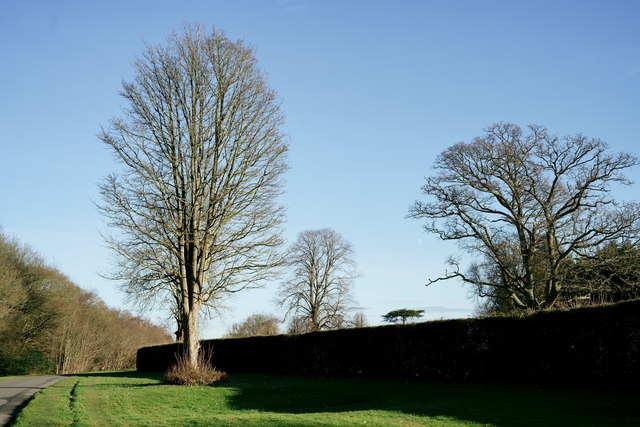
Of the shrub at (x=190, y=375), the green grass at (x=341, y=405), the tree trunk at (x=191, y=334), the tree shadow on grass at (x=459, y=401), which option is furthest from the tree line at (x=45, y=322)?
the tree shadow on grass at (x=459, y=401)

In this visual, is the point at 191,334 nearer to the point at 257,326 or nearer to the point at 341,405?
the point at 341,405

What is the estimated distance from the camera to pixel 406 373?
62.8 ft

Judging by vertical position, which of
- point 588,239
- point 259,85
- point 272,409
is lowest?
point 272,409

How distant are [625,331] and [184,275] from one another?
1556 cm

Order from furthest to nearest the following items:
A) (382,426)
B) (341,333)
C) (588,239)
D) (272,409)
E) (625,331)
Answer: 1. (588,239)
2. (341,333)
3. (272,409)
4. (625,331)
5. (382,426)

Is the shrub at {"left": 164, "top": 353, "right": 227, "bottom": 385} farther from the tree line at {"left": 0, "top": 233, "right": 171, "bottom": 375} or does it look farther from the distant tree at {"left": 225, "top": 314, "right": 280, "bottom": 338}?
the distant tree at {"left": 225, "top": 314, "right": 280, "bottom": 338}

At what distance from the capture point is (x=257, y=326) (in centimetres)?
5375

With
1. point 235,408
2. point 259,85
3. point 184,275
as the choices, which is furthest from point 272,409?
point 259,85

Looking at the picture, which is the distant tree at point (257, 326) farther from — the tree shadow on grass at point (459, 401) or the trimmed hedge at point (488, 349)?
the tree shadow on grass at point (459, 401)

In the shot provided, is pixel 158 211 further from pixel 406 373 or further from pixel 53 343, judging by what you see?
pixel 53 343

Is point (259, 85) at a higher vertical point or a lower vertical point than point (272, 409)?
higher

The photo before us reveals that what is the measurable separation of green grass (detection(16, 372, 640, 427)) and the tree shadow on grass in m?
0.02

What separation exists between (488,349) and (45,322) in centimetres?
3670

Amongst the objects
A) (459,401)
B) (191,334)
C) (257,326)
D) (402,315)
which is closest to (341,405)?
(459,401)
